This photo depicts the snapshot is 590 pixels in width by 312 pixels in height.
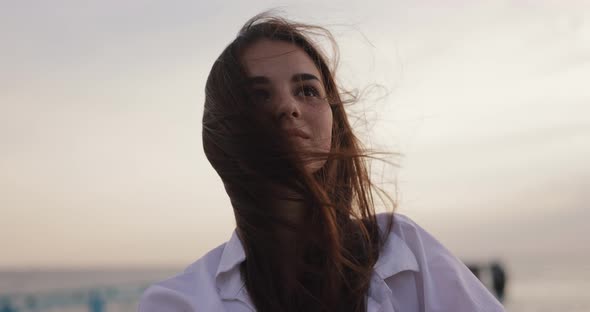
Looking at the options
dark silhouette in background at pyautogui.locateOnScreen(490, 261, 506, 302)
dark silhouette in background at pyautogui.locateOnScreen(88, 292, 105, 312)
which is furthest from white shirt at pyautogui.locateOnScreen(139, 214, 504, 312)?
dark silhouette in background at pyautogui.locateOnScreen(490, 261, 506, 302)

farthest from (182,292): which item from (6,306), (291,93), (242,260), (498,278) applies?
(498,278)

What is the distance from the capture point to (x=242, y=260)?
2135mm

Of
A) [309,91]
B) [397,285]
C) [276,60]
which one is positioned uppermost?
[276,60]

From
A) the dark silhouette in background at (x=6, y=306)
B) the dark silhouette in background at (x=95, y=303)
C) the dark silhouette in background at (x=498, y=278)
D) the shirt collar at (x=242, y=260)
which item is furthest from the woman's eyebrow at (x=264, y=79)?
the dark silhouette in background at (x=498, y=278)

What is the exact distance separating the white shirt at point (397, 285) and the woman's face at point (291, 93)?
384 mm

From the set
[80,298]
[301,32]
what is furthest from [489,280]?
[301,32]

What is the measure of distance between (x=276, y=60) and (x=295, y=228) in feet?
1.90

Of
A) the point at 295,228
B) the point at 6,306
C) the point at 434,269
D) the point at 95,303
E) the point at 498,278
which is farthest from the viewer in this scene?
the point at 498,278

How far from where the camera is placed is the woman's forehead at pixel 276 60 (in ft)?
7.20

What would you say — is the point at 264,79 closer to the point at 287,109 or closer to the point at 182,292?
the point at 287,109

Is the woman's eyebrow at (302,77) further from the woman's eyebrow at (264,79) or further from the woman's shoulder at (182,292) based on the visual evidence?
the woman's shoulder at (182,292)

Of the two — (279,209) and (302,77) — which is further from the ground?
(302,77)

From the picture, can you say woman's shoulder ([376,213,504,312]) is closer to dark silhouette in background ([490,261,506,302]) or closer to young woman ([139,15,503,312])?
young woman ([139,15,503,312])

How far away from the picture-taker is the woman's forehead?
2193 mm
